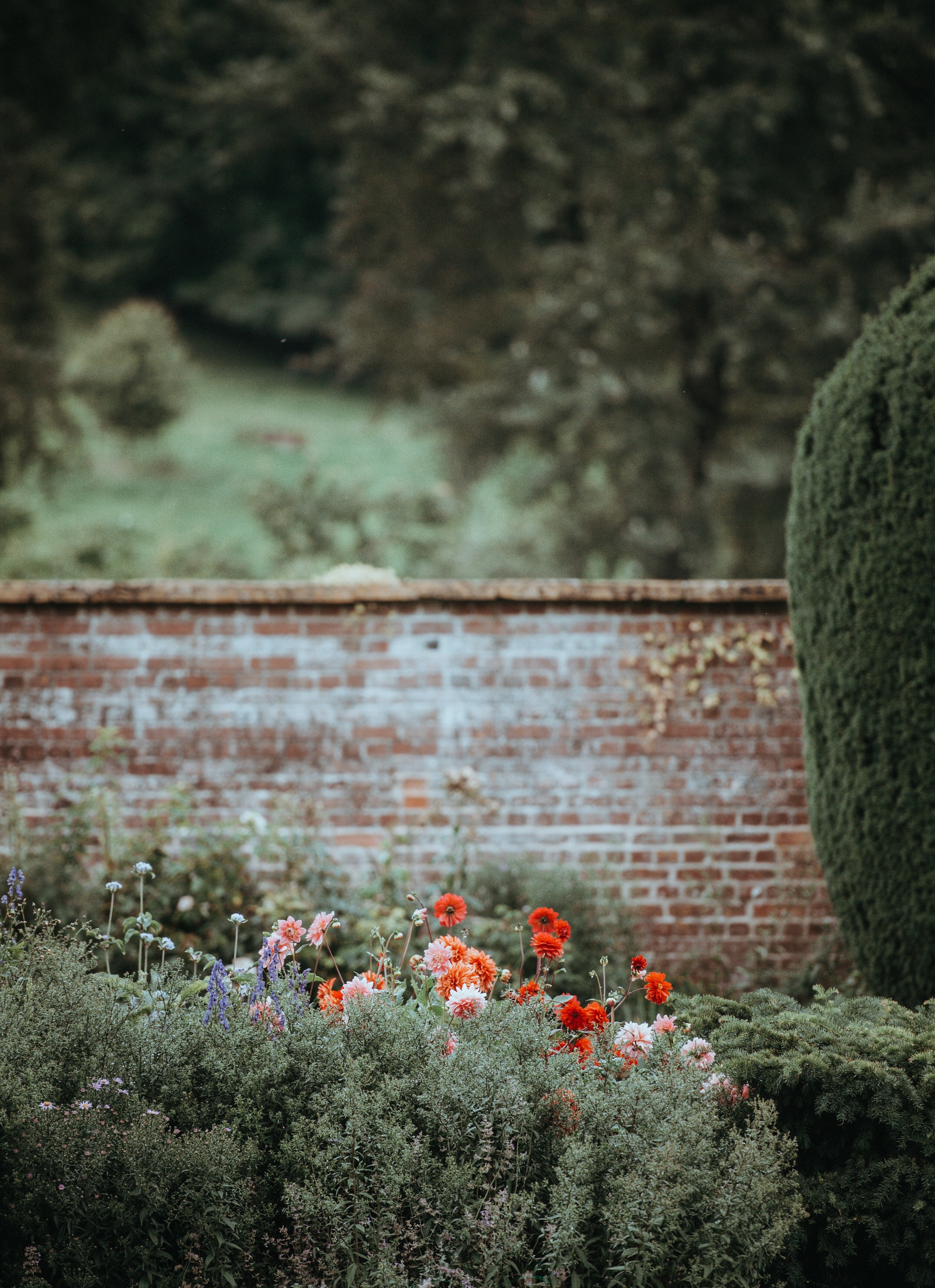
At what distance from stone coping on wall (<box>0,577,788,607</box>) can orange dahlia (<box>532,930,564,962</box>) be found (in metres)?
1.87

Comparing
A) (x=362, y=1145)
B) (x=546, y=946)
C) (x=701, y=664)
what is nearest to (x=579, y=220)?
(x=701, y=664)

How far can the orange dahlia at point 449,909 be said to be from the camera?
2.55 m

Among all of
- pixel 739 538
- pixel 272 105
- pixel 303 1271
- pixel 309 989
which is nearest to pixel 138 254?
pixel 272 105

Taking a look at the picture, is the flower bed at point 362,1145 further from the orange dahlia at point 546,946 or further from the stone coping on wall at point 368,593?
the stone coping on wall at point 368,593

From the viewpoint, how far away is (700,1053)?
2303 millimetres

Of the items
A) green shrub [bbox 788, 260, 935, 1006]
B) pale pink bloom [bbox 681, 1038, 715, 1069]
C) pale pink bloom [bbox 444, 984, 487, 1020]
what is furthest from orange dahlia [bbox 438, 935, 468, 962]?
green shrub [bbox 788, 260, 935, 1006]

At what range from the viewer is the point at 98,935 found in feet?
7.58

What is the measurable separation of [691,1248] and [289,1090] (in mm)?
869

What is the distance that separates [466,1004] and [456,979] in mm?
81

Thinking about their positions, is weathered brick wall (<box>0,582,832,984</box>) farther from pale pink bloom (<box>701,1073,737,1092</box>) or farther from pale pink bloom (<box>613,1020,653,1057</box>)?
pale pink bloom (<box>701,1073,737,1092</box>)

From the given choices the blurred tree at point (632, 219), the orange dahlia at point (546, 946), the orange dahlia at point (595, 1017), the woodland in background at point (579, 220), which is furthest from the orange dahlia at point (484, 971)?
the blurred tree at point (632, 219)

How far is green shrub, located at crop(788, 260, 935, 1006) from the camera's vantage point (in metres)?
2.91

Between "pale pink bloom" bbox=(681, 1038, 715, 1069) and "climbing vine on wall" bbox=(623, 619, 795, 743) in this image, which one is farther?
"climbing vine on wall" bbox=(623, 619, 795, 743)

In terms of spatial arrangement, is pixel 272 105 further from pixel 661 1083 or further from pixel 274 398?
pixel 661 1083
